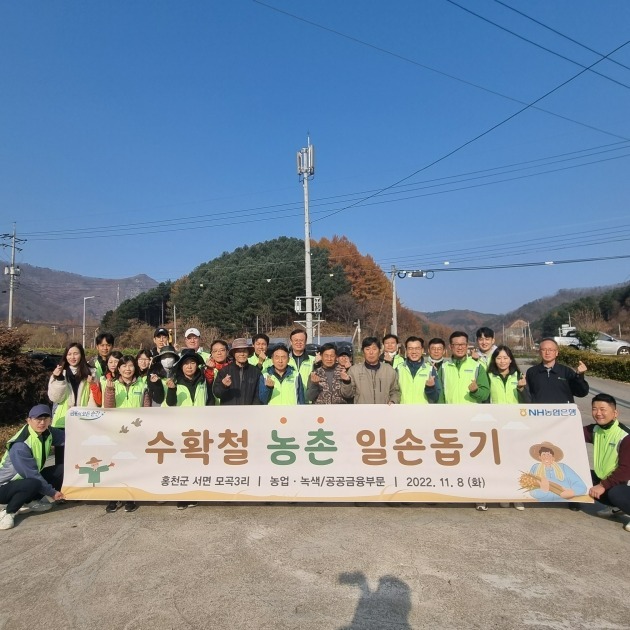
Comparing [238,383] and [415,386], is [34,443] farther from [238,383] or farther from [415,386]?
[415,386]

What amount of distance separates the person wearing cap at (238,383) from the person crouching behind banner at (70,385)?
1412 mm

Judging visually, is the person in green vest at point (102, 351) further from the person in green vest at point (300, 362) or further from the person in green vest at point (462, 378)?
the person in green vest at point (462, 378)

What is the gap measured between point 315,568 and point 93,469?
8.26 ft

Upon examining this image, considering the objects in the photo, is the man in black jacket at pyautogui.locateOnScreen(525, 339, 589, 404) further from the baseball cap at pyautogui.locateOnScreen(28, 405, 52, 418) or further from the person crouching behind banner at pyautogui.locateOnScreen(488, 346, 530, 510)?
the baseball cap at pyautogui.locateOnScreen(28, 405, 52, 418)

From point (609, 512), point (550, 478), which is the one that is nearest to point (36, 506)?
point (550, 478)

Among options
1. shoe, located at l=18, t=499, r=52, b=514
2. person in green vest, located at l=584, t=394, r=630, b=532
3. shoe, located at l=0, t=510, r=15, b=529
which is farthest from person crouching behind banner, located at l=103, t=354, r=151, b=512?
person in green vest, located at l=584, t=394, r=630, b=532

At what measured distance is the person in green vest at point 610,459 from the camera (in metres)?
4.06

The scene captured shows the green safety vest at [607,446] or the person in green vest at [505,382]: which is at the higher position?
the person in green vest at [505,382]

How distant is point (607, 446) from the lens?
14.0ft

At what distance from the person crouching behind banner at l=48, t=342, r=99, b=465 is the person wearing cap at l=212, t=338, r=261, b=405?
1.41 m

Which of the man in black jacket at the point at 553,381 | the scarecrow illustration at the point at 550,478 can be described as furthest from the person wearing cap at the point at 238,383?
the man in black jacket at the point at 553,381

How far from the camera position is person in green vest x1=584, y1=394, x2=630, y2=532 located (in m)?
4.06

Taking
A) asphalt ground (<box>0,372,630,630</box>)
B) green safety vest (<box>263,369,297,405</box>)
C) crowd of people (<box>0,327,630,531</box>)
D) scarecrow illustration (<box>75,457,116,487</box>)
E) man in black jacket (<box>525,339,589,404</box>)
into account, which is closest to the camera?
asphalt ground (<box>0,372,630,630</box>)

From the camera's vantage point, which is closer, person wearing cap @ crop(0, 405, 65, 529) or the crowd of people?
person wearing cap @ crop(0, 405, 65, 529)
